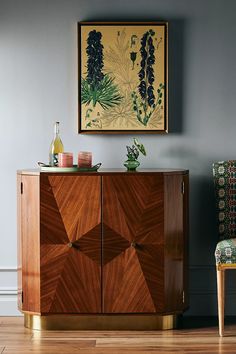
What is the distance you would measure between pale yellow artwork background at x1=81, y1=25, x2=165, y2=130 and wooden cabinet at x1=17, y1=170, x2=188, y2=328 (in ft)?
1.61

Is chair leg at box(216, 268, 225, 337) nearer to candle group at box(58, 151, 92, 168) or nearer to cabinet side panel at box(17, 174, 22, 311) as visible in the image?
candle group at box(58, 151, 92, 168)

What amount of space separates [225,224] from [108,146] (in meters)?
0.80

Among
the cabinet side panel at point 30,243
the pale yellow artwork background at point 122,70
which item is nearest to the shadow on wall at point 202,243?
the pale yellow artwork background at point 122,70

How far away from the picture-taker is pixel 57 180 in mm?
3822

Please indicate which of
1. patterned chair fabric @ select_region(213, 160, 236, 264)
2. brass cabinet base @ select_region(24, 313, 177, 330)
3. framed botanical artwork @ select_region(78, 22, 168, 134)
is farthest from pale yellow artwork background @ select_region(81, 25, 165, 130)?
brass cabinet base @ select_region(24, 313, 177, 330)

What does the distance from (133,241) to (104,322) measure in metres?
0.46

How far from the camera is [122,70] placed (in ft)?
13.8

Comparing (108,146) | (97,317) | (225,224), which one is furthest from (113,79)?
(97,317)

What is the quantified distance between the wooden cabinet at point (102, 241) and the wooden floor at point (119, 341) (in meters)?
0.11

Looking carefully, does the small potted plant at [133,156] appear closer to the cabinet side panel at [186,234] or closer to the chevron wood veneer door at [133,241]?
the chevron wood veneer door at [133,241]

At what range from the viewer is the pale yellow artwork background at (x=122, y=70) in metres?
4.20

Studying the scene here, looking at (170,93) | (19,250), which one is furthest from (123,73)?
(19,250)

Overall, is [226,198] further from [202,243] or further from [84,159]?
[84,159]

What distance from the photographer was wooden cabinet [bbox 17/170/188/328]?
12.6ft
